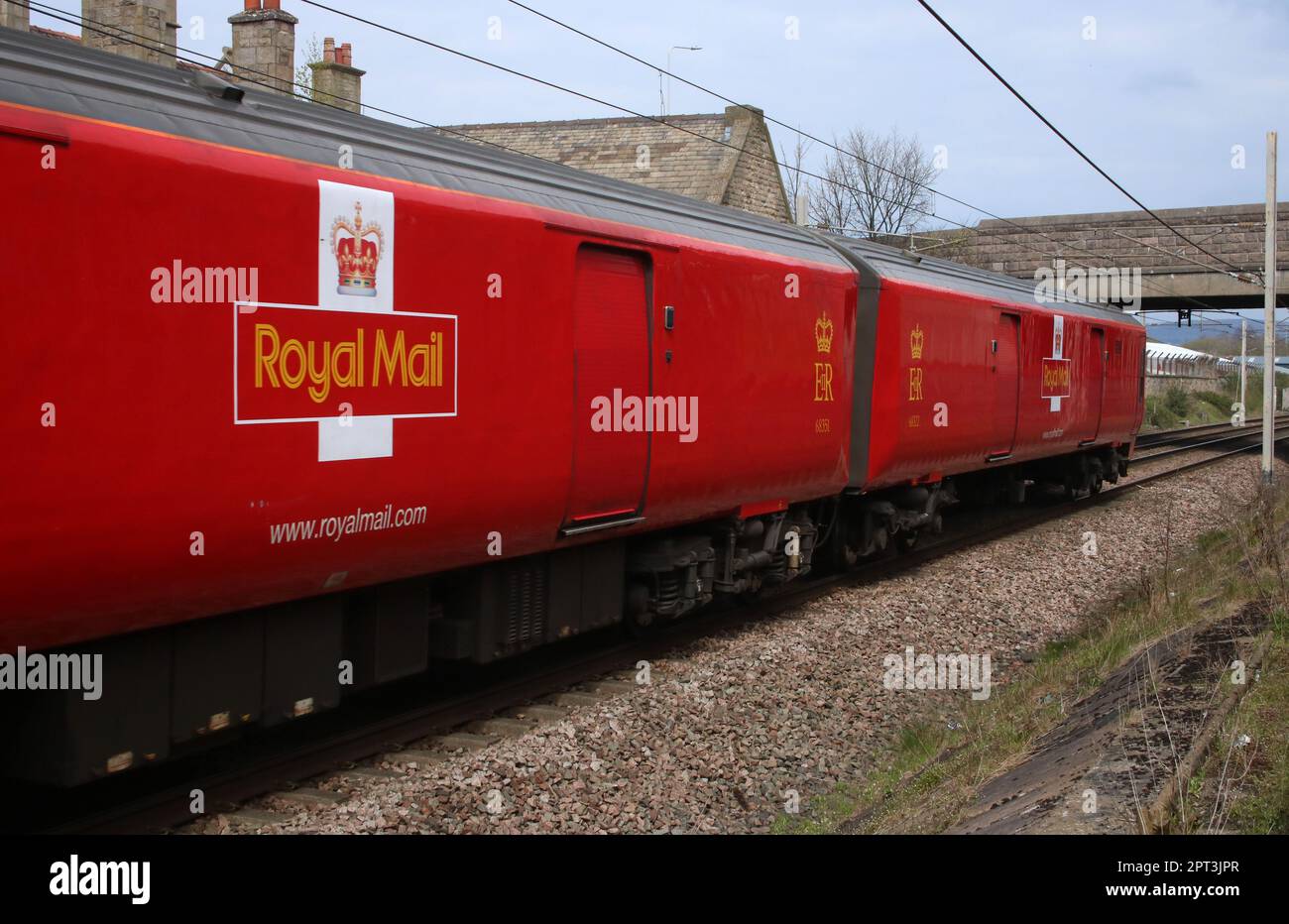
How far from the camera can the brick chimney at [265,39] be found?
21.7m

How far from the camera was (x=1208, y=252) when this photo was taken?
109 feet

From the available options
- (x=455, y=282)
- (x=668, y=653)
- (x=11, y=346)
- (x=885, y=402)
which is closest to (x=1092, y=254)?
(x=885, y=402)

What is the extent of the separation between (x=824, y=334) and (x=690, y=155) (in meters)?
17.9

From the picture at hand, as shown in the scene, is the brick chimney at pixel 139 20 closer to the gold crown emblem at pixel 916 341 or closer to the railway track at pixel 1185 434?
the gold crown emblem at pixel 916 341

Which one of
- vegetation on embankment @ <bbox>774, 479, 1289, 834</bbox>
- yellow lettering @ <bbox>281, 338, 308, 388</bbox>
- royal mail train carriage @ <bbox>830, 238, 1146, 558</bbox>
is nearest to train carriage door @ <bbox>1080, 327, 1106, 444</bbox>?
royal mail train carriage @ <bbox>830, 238, 1146, 558</bbox>

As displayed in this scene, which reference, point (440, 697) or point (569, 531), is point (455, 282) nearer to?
point (569, 531)

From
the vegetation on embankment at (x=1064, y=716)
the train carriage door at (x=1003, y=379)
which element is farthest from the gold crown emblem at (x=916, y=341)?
the vegetation on embankment at (x=1064, y=716)

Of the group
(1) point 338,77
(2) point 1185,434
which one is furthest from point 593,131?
(2) point 1185,434

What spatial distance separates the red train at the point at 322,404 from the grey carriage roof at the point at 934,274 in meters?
2.01

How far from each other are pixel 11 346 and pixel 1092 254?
35.5 meters

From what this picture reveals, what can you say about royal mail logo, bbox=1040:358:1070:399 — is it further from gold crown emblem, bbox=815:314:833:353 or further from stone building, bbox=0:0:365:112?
stone building, bbox=0:0:365:112

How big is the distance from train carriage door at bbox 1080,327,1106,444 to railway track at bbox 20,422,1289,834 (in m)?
10.4

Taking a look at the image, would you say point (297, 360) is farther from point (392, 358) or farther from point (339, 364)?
point (392, 358)

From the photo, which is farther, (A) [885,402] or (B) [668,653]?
(A) [885,402]
